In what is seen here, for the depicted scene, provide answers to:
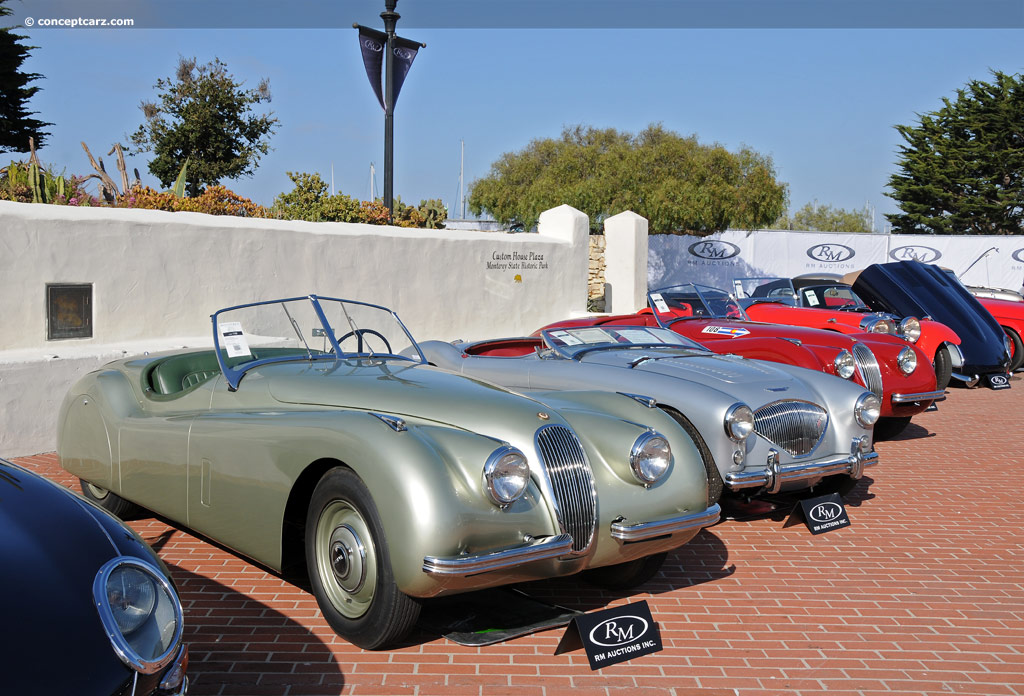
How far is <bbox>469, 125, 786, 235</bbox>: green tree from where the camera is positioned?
23.8 m

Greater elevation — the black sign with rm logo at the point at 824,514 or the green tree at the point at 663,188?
the green tree at the point at 663,188

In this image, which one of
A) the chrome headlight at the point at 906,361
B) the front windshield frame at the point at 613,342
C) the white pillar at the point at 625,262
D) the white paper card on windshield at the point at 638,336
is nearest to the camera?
the front windshield frame at the point at 613,342

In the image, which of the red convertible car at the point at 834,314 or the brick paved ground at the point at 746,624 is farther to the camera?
the red convertible car at the point at 834,314

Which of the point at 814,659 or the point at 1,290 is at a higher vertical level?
the point at 1,290

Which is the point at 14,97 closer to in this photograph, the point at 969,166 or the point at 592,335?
the point at 592,335

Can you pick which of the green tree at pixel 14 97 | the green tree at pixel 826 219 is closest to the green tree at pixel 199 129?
the green tree at pixel 14 97

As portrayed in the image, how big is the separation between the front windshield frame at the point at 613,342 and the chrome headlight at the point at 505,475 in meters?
3.09

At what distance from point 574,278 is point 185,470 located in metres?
11.2

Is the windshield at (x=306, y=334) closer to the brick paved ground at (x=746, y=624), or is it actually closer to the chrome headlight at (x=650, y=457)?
the brick paved ground at (x=746, y=624)

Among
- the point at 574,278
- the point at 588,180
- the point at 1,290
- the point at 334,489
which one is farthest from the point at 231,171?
the point at 334,489

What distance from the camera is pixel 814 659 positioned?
3.70 metres

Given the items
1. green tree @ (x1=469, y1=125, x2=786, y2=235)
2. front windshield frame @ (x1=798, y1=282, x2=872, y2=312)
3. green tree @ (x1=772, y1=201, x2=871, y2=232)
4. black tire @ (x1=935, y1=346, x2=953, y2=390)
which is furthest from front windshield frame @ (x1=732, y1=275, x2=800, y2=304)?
green tree @ (x1=772, y1=201, x2=871, y2=232)

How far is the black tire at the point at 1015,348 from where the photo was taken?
14.3 m

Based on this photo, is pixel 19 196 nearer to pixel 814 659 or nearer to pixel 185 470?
pixel 185 470
